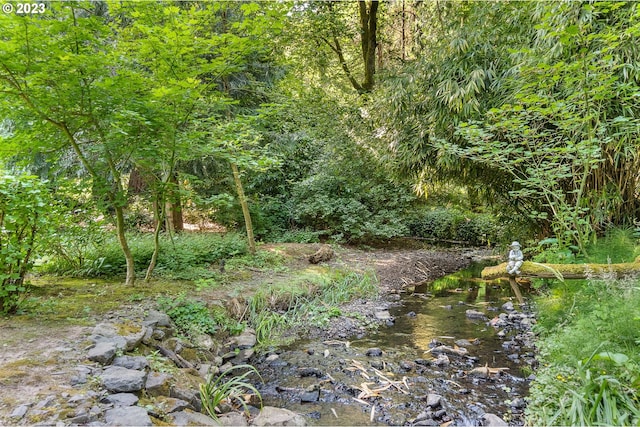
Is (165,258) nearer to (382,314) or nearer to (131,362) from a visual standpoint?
(131,362)

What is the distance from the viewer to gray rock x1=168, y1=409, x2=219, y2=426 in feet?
6.45

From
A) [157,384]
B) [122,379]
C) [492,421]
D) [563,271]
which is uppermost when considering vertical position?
[563,271]

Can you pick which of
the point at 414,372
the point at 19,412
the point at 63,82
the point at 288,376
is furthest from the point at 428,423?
the point at 63,82

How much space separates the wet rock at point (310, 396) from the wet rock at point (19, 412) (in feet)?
5.85

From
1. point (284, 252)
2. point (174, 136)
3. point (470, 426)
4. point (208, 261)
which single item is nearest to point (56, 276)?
point (208, 261)

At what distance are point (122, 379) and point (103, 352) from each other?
1.31 ft

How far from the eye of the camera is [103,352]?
7.66ft

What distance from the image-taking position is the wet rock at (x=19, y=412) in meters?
1.64

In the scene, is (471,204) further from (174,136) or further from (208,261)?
(174,136)

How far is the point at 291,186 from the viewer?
368 inches

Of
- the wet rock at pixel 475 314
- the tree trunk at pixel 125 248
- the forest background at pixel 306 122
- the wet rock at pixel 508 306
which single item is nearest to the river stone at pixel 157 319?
the tree trunk at pixel 125 248

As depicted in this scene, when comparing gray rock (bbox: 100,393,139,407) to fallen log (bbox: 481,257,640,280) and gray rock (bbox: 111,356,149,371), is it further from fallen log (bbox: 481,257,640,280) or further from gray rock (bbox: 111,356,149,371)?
fallen log (bbox: 481,257,640,280)

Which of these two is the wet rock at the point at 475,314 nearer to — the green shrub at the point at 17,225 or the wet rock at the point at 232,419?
the wet rock at the point at 232,419

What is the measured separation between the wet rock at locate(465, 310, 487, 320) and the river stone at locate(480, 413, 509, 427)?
2442mm
